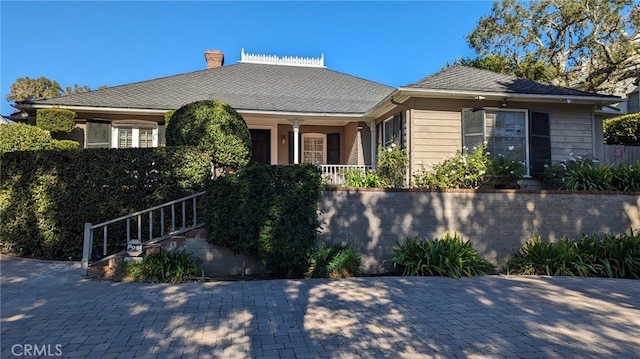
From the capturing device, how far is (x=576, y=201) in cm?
805

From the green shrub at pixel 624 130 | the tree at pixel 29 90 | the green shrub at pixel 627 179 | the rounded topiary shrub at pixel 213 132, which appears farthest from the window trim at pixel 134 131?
the tree at pixel 29 90

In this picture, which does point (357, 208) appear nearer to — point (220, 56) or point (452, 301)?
point (452, 301)

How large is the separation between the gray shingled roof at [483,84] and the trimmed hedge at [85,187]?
5918mm

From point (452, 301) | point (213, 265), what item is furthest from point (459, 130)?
point (213, 265)

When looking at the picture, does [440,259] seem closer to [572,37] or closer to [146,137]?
[146,137]

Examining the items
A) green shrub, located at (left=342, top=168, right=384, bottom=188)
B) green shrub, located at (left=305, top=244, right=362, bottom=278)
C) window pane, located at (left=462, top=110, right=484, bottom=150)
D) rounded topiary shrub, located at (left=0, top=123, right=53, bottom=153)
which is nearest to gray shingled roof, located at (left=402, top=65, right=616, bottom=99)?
window pane, located at (left=462, top=110, right=484, bottom=150)

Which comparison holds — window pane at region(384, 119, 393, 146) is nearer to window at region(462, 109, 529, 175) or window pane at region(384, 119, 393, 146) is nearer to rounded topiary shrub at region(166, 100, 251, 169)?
window at region(462, 109, 529, 175)

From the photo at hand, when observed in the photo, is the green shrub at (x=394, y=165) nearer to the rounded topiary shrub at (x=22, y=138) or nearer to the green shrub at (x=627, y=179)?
the green shrub at (x=627, y=179)

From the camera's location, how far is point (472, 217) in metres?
7.77

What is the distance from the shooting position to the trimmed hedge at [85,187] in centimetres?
762

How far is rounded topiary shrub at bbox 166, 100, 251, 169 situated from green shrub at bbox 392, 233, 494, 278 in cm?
402

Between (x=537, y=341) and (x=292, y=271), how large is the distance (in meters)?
3.89

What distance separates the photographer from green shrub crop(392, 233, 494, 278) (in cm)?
683

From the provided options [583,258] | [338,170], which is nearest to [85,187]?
[338,170]
